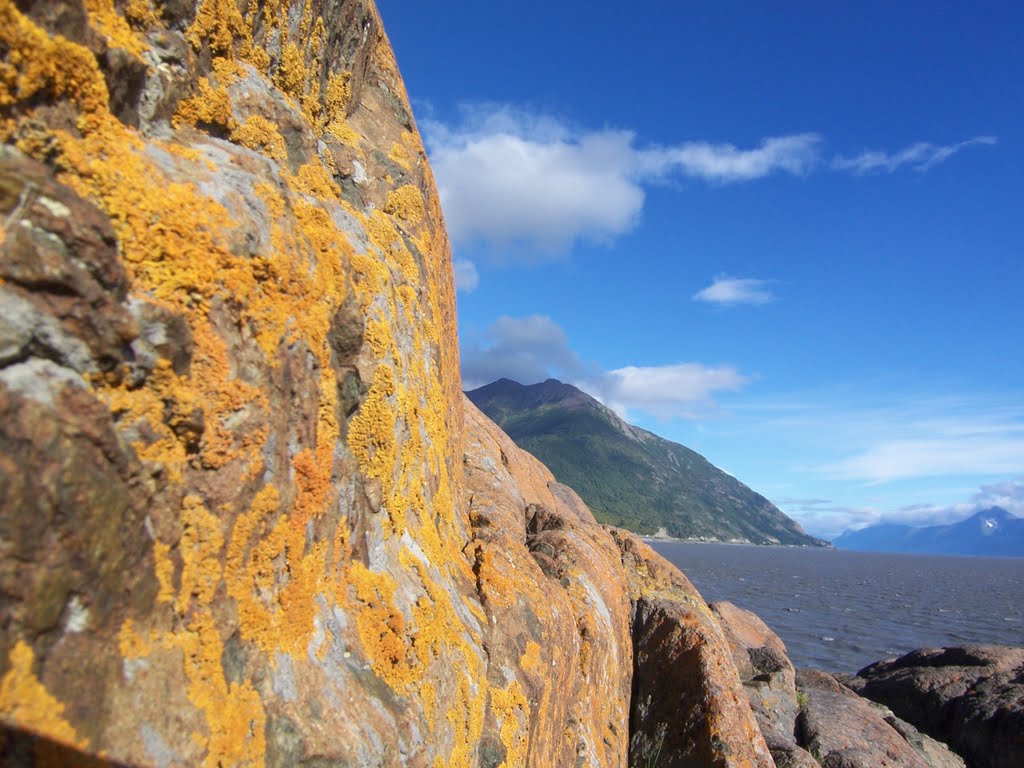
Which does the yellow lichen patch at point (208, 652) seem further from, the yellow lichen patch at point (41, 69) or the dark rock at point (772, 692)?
the dark rock at point (772, 692)

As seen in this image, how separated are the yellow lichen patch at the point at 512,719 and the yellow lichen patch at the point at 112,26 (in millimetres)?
7844

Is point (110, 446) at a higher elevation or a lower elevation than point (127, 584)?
higher

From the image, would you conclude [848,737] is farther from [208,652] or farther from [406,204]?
[208,652]

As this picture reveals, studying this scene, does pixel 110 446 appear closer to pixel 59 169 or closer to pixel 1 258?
pixel 1 258

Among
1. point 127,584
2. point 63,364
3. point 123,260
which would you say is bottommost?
point 127,584

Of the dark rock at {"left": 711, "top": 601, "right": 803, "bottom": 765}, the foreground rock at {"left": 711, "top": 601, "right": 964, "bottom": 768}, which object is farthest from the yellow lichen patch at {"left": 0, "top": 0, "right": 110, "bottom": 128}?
the dark rock at {"left": 711, "top": 601, "right": 803, "bottom": 765}

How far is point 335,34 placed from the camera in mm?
9570

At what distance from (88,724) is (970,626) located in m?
77.8

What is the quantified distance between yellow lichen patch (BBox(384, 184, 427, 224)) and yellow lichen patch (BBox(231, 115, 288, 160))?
7.79ft

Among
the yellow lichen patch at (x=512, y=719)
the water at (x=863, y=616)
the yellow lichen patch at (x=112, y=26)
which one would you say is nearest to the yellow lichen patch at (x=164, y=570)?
the yellow lichen patch at (x=112, y=26)

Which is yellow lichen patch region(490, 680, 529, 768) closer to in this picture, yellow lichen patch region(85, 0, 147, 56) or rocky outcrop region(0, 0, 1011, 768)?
rocky outcrop region(0, 0, 1011, 768)

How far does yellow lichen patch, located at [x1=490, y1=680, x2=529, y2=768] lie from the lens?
8000 mm

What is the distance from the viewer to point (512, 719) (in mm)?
8195

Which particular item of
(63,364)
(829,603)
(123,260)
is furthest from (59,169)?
(829,603)
